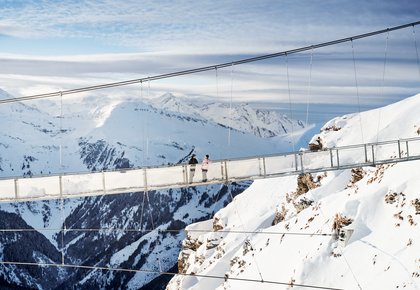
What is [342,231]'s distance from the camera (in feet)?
192

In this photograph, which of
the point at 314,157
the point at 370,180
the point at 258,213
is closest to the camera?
the point at 314,157

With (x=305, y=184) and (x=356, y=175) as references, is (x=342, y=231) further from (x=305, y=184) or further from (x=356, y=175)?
(x=305, y=184)

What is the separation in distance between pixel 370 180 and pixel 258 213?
161 ft

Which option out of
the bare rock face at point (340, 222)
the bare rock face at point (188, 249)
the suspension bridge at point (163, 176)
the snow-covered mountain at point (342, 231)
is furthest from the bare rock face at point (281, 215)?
the suspension bridge at point (163, 176)

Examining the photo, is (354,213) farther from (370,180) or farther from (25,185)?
(25,185)

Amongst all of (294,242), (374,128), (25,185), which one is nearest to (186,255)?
(374,128)

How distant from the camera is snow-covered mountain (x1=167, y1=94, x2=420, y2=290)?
170ft

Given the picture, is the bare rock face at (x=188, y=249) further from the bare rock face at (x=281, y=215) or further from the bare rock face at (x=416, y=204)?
the bare rock face at (x=416, y=204)

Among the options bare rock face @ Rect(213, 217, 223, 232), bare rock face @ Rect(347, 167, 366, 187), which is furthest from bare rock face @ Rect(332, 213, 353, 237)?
bare rock face @ Rect(213, 217, 223, 232)

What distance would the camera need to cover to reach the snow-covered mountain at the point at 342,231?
170ft

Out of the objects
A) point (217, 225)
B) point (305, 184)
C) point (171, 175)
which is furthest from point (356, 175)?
point (217, 225)

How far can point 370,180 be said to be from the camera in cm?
6669

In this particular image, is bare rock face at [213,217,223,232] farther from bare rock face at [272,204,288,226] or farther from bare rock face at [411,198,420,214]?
bare rock face at [411,198,420,214]

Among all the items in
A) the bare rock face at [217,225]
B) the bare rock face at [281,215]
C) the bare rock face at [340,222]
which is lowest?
the bare rock face at [217,225]
